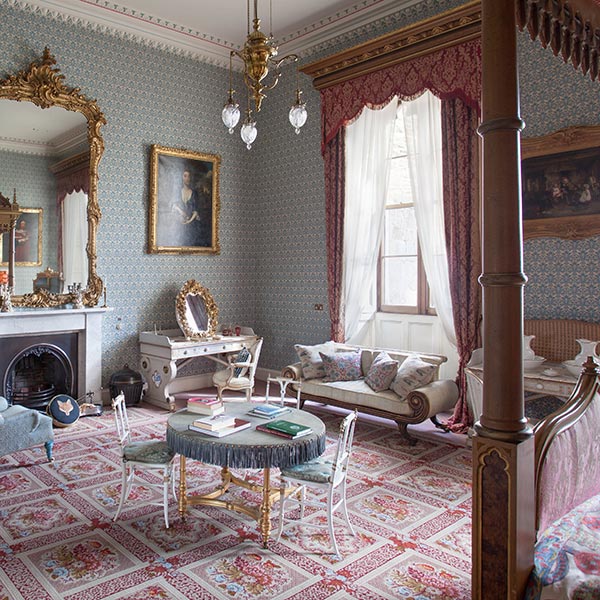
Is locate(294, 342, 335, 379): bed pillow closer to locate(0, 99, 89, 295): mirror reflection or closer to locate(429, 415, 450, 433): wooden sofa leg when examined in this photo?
locate(429, 415, 450, 433): wooden sofa leg

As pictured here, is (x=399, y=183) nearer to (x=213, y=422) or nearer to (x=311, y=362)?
(x=311, y=362)

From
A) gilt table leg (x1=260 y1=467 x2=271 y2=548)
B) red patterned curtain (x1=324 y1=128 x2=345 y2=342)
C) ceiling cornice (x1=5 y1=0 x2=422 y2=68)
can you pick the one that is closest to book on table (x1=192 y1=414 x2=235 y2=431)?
gilt table leg (x1=260 y1=467 x2=271 y2=548)

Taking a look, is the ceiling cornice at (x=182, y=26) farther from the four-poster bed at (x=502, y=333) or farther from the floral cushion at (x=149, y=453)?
the floral cushion at (x=149, y=453)

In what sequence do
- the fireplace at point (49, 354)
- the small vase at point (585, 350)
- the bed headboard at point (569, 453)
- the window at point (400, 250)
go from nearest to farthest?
the bed headboard at point (569, 453), the small vase at point (585, 350), the fireplace at point (49, 354), the window at point (400, 250)

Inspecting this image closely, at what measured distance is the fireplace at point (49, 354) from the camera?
6.24m

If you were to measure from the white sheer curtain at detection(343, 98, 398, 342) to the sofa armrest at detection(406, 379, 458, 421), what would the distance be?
179 cm

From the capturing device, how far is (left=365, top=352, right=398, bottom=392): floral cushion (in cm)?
584

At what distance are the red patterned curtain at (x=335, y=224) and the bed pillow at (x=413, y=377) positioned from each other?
1621 mm

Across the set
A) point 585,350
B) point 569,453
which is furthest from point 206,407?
point 585,350

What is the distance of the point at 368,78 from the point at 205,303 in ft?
11.7

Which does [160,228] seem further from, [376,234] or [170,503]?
[170,503]

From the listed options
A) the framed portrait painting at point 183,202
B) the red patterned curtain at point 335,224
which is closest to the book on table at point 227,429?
the red patterned curtain at point 335,224

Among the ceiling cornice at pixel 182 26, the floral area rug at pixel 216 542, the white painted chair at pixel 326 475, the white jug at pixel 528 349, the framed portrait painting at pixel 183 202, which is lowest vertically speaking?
the floral area rug at pixel 216 542

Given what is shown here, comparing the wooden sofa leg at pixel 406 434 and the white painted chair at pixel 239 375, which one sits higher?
the white painted chair at pixel 239 375
